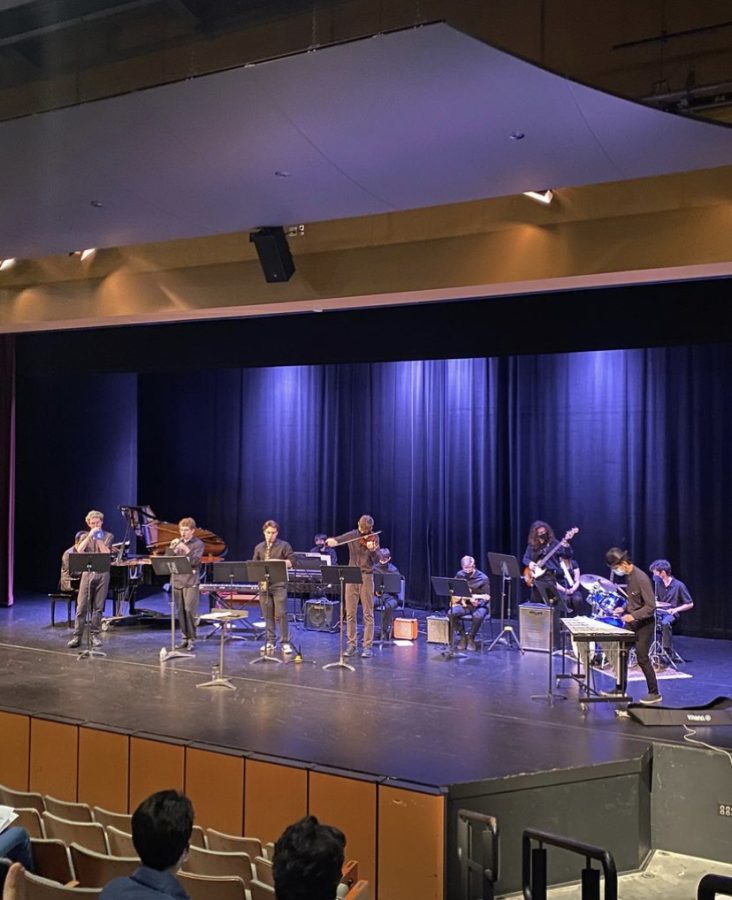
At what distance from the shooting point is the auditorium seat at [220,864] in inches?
180

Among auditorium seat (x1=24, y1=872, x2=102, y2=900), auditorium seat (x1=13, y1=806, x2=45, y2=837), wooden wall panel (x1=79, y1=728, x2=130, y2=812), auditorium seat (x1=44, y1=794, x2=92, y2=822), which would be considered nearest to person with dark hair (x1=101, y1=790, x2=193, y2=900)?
auditorium seat (x1=24, y1=872, x2=102, y2=900)

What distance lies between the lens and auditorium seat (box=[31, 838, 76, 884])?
4434 mm

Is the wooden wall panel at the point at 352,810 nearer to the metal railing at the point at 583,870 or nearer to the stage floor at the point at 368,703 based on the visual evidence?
the stage floor at the point at 368,703

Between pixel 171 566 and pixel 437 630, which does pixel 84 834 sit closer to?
pixel 171 566

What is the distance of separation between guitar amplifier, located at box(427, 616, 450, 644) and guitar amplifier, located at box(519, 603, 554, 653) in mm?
992

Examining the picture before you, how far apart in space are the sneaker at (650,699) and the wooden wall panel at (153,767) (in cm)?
411

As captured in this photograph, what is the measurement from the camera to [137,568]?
40.9 feet

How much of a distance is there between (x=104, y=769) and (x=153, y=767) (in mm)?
505

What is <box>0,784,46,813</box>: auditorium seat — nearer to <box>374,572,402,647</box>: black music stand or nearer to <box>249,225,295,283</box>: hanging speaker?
<box>374,572,402,647</box>: black music stand

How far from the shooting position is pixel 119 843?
4977 mm

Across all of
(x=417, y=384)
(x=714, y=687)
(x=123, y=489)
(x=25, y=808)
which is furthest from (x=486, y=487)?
(x=25, y=808)

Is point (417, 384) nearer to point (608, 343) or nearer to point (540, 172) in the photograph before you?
point (608, 343)

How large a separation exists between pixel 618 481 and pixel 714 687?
3.92 metres

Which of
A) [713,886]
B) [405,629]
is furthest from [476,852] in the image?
[405,629]
